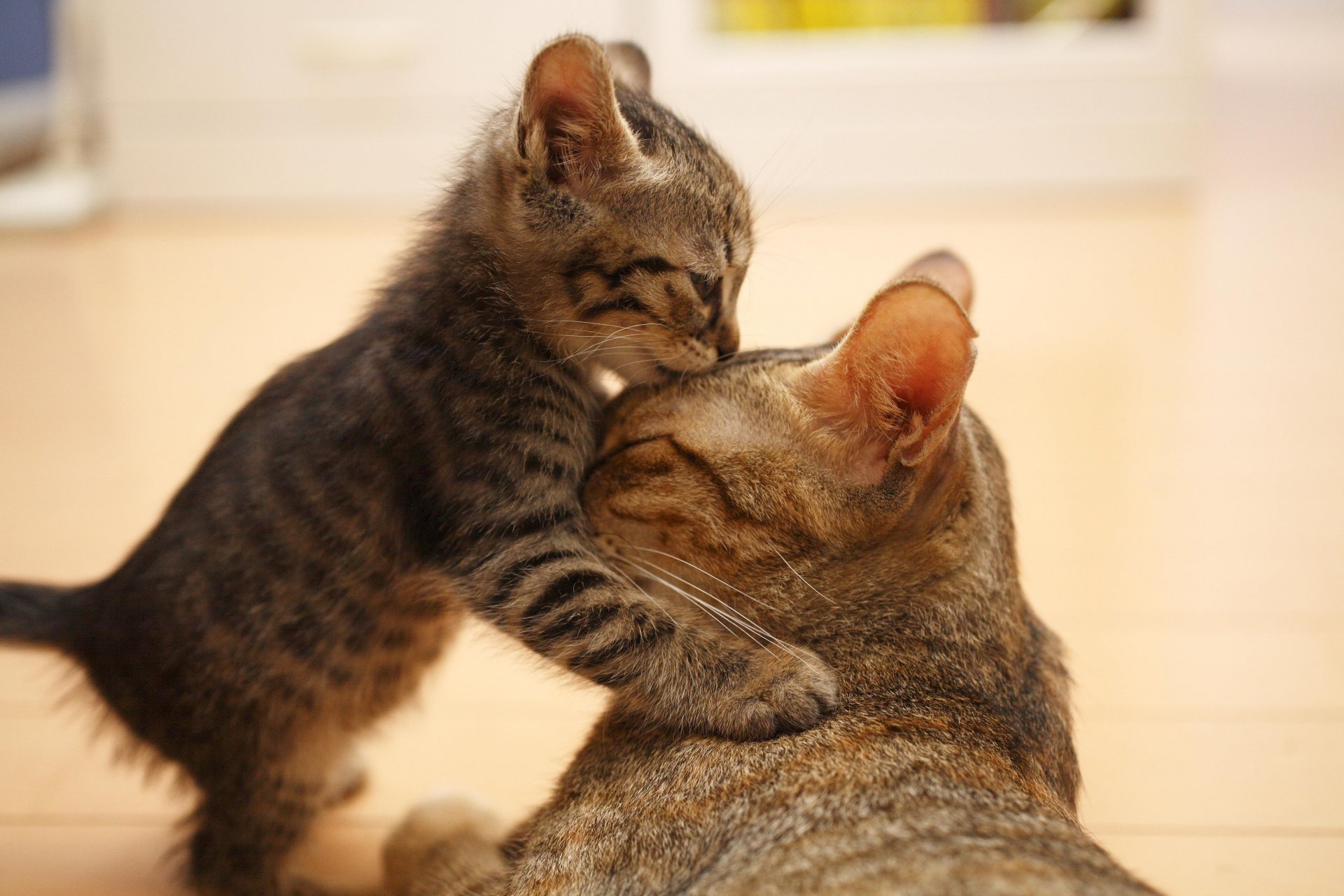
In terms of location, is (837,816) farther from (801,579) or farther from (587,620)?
(587,620)

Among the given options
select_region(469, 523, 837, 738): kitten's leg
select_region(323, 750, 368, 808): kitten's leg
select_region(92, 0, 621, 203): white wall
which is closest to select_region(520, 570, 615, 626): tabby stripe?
select_region(469, 523, 837, 738): kitten's leg

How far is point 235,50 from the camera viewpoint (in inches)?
262

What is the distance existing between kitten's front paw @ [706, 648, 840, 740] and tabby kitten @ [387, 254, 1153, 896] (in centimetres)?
2

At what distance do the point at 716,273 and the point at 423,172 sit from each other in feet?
16.4

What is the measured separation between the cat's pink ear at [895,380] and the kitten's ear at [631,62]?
110 centimetres

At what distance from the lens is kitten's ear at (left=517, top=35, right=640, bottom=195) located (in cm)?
196

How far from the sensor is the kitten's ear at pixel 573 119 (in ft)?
6.44

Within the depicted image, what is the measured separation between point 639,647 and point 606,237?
27.9 inches

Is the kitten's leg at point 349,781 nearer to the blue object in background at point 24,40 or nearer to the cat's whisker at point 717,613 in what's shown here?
the cat's whisker at point 717,613

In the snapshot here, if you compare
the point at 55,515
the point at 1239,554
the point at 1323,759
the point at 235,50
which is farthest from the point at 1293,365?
the point at 235,50

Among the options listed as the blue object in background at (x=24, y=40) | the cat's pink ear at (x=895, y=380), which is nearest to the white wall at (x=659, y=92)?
the blue object in background at (x=24, y=40)

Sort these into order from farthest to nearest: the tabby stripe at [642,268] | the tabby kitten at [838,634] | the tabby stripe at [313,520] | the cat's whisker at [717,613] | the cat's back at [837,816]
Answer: the tabby stripe at [642,268], the tabby stripe at [313,520], the cat's whisker at [717,613], the tabby kitten at [838,634], the cat's back at [837,816]

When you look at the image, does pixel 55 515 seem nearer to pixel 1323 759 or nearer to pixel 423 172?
pixel 1323 759

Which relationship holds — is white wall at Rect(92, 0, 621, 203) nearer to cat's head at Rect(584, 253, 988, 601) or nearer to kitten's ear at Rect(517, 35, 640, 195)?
kitten's ear at Rect(517, 35, 640, 195)
